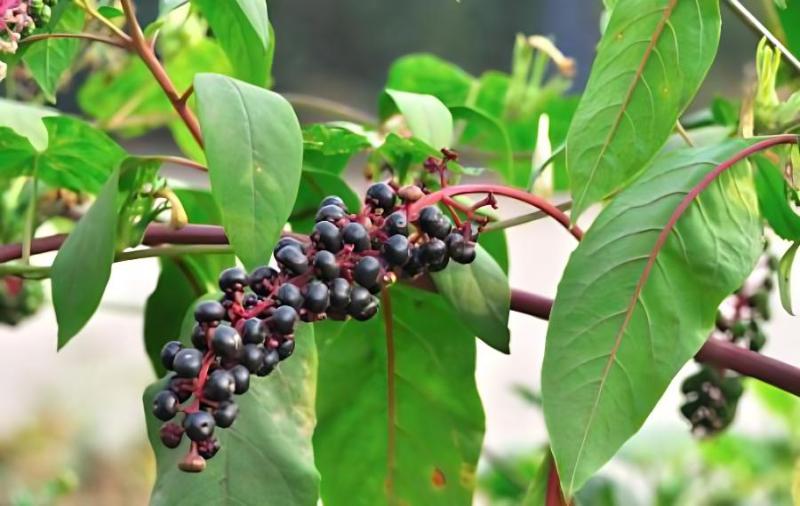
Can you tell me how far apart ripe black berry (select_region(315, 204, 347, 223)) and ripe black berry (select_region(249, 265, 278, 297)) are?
3cm

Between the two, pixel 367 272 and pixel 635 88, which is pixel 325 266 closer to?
pixel 367 272

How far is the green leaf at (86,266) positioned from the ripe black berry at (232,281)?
61 millimetres

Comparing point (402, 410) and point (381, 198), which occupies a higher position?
point (381, 198)

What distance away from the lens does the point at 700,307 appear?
352mm

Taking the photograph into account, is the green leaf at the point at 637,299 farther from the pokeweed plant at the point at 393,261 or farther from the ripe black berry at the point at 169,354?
the ripe black berry at the point at 169,354

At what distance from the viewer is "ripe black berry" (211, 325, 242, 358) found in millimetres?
272

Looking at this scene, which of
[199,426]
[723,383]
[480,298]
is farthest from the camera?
[723,383]

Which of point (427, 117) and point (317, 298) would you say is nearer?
point (317, 298)

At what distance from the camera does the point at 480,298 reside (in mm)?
381

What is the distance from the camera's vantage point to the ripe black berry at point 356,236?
1.01ft

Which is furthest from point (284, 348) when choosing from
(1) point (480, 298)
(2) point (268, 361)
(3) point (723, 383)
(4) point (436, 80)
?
(4) point (436, 80)

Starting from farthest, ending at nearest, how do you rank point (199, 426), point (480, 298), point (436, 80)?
point (436, 80) → point (480, 298) → point (199, 426)

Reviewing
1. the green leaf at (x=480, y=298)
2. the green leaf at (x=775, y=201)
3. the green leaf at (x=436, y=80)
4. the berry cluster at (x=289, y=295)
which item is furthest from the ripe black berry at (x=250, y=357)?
the green leaf at (x=436, y=80)

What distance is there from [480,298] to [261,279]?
11 cm
